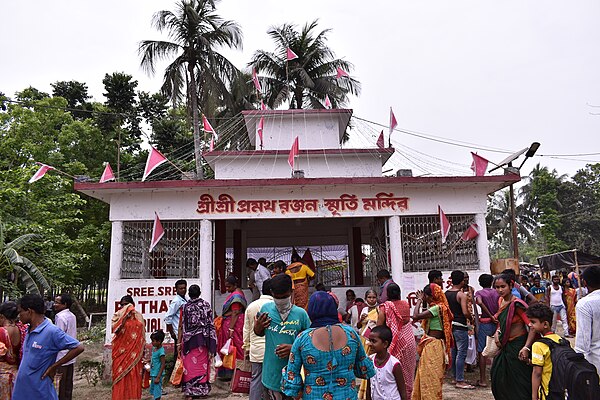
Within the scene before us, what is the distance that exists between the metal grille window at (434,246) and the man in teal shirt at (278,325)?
19.3ft

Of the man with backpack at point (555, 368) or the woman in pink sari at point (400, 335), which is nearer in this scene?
the man with backpack at point (555, 368)

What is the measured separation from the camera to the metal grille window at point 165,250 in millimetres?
8969

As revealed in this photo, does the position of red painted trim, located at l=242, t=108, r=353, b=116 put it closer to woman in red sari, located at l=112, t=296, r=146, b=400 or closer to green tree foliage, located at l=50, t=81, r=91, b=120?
woman in red sari, located at l=112, t=296, r=146, b=400

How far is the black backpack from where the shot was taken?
3107mm

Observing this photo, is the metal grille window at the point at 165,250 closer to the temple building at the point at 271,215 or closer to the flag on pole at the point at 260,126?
the temple building at the point at 271,215

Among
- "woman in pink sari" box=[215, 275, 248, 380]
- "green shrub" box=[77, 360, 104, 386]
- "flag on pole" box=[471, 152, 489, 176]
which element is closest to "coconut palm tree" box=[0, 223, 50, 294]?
"green shrub" box=[77, 360, 104, 386]

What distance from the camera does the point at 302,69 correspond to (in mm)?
23719

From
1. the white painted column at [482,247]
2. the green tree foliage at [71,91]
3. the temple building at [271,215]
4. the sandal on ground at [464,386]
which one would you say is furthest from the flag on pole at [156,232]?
the green tree foliage at [71,91]

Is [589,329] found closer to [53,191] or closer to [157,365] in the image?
[157,365]

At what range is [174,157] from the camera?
979 inches

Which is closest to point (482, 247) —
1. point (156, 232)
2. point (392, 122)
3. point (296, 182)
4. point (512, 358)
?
point (392, 122)

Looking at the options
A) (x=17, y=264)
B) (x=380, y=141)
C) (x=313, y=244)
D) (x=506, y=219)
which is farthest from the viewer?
(x=506, y=219)

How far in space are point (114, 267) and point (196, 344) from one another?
9.78 ft

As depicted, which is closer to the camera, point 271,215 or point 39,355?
point 39,355
